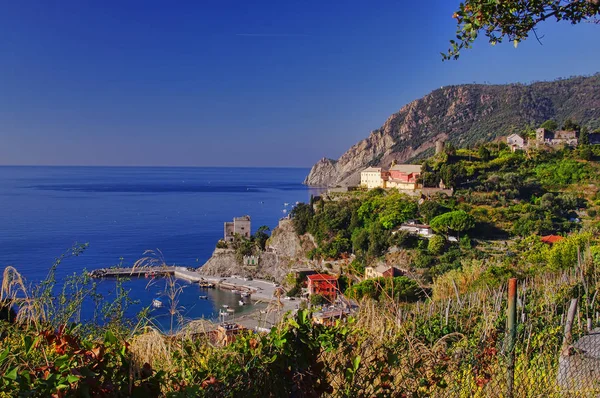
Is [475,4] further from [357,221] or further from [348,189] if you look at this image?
[348,189]

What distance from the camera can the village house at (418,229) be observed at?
988 inches

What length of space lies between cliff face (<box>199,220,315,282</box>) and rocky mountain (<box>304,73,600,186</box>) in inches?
1682

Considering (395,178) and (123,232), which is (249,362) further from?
(123,232)

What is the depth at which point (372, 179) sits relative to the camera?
124 ft

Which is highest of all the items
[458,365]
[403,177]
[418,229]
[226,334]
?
[403,177]

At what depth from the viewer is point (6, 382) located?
1229 millimetres

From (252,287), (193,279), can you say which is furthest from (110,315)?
(193,279)

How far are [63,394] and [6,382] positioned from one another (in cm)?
15

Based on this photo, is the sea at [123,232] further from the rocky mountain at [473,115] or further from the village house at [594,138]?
the village house at [594,138]

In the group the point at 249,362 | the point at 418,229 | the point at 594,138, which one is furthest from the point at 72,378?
the point at 594,138

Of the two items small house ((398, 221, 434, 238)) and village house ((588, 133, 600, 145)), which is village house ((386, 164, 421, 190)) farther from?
village house ((588, 133, 600, 145))

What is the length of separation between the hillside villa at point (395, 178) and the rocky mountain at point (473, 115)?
110ft

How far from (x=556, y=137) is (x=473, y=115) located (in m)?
50.8

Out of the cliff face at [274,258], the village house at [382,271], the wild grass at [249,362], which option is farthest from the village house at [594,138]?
the wild grass at [249,362]
